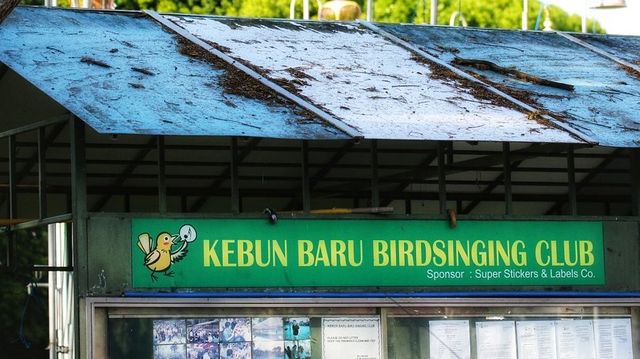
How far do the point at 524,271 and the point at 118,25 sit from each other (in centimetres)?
483

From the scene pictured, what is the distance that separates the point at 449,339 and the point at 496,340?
50 cm

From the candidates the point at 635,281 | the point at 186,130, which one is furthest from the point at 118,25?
the point at 635,281

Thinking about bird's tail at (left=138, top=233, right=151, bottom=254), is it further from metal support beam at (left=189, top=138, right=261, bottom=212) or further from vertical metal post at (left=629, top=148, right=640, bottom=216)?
vertical metal post at (left=629, top=148, right=640, bottom=216)

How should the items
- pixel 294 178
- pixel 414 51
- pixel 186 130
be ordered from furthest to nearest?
pixel 294 178 < pixel 414 51 < pixel 186 130

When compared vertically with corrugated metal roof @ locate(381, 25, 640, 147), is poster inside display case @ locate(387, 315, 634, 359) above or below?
below

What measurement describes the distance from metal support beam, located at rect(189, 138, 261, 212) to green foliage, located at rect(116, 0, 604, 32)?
26.1m

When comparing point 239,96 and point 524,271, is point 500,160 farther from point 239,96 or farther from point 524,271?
point 239,96

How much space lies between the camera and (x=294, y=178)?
17.9 m

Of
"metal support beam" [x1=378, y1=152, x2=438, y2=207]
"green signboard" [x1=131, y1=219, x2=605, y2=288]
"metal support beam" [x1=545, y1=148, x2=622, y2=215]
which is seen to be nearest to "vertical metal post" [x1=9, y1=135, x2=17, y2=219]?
"green signboard" [x1=131, y1=219, x2=605, y2=288]

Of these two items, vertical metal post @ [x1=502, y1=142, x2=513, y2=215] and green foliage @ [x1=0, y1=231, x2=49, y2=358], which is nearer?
vertical metal post @ [x1=502, y1=142, x2=513, y2=215]

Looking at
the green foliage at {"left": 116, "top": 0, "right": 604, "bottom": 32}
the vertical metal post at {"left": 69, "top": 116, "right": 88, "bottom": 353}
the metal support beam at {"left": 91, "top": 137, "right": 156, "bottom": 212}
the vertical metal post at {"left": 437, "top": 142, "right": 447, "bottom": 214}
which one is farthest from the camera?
the green foliage at {"left": 116, "top": 0, "right": 604, "bottom": 32}

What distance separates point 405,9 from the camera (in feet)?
172

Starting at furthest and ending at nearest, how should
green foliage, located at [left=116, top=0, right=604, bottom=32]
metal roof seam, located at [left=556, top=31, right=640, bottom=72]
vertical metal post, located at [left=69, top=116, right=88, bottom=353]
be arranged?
green foliage, located at [left=116, top=0, right=604, bottom=32], metal roof seam, located at [left=556, top=31, right=640, bottom=72], vertical metal post, located at [left=69, top=116, right=88, bottom=353]

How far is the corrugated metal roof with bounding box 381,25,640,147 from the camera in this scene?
1465 cm
